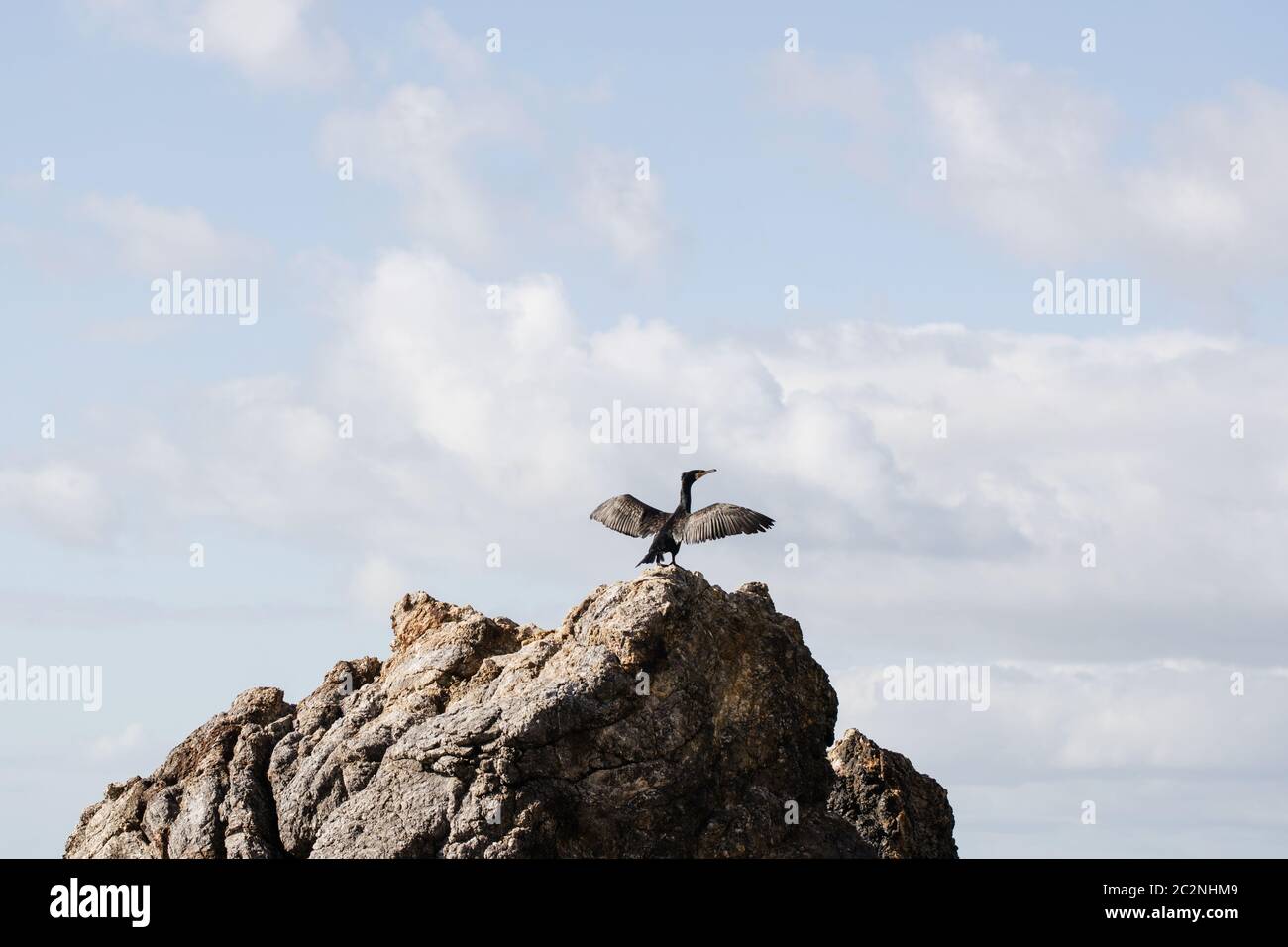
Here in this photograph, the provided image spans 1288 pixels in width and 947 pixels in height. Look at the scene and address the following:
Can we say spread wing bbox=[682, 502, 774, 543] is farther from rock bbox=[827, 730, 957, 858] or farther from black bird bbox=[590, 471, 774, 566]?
rock bbox=[827, 730, 957, 858]

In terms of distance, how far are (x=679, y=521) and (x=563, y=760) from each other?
6466 mm

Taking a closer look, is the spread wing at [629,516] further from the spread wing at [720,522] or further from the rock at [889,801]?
the rock at [889,801]

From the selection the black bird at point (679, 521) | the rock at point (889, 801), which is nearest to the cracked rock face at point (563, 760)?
the rock at point (889, 801)

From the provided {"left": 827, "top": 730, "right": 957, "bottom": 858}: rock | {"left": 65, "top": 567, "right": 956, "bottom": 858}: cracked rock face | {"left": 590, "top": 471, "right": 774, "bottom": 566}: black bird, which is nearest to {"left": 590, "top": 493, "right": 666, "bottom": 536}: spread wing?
{"left": 590, "top": 471, "right": 774, "bottom": 566}: black bird

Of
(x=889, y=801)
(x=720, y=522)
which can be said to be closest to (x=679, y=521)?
(x=720, y=522)

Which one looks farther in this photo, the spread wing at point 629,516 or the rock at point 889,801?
the spread wing at point 629,516

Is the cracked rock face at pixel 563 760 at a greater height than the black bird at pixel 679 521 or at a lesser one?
lesser

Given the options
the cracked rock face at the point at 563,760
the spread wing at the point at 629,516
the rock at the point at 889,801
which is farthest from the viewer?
the spread wing at the point at 629,516

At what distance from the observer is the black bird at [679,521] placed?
2845 cm

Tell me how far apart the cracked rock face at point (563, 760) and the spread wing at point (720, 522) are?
1503mm
